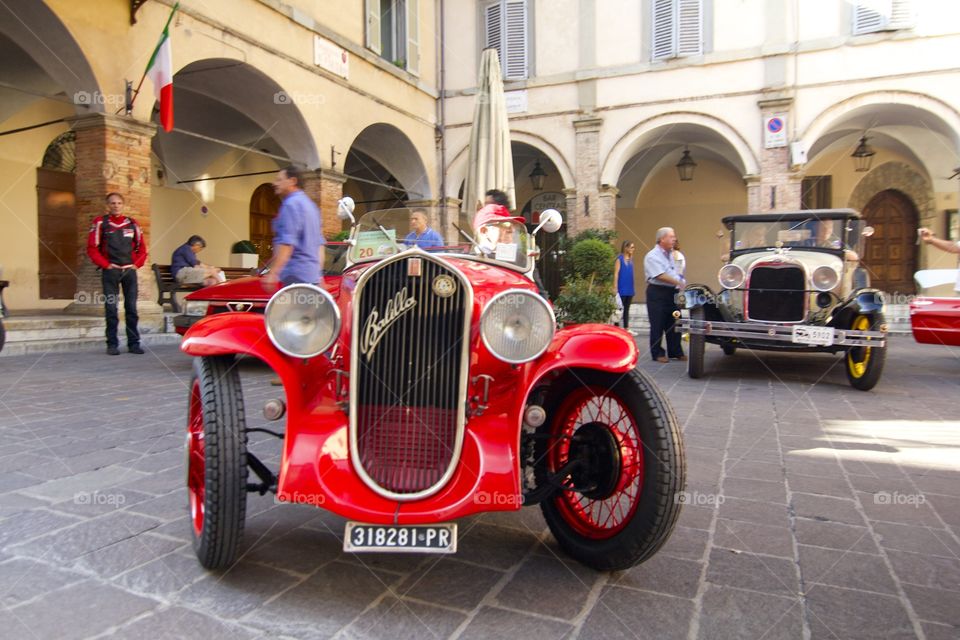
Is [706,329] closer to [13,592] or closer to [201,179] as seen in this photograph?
[13,592]

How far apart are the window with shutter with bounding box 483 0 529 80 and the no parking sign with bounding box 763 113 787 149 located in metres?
5.36

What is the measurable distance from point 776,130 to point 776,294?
781 centimetres

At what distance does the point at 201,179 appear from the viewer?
13.5 metres

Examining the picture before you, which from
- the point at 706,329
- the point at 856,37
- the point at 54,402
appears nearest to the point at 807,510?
the point at 706,329

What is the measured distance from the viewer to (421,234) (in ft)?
11.3

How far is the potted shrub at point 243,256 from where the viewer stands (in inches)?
559

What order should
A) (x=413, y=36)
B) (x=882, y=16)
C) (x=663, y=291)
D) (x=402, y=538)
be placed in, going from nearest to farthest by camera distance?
1. (x=402, y=538)
2. (x=663, y=291)
3. (x=882, y=16)
4. (x=413, y=36)

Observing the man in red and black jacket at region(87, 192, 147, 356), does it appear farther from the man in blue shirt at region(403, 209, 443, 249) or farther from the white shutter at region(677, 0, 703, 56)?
the white shutter at region(677, 0, 703, 56)

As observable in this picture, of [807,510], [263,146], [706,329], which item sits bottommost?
[807,510]

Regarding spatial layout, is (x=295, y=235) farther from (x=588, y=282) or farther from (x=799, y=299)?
(x=588, y=282)

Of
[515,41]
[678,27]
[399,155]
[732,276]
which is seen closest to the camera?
[732,276]

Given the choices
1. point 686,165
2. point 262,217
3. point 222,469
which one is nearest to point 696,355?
point 222,469

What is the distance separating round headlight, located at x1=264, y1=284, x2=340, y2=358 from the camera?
2.12 meters

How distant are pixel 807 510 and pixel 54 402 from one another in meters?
5.00
